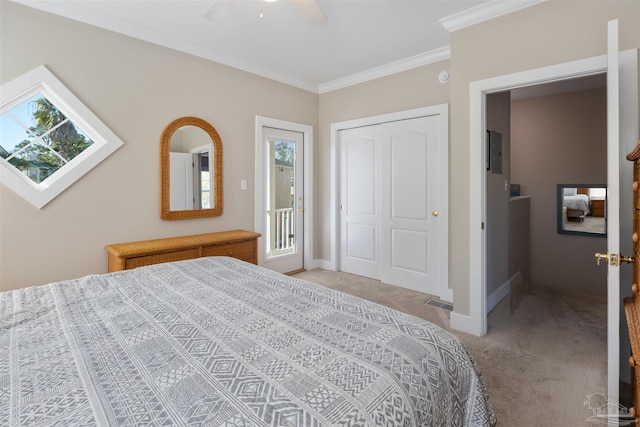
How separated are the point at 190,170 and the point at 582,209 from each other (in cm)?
474

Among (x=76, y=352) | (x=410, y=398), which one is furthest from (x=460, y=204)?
(x=76, y=352)

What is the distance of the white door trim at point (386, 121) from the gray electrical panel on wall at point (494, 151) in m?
0.40

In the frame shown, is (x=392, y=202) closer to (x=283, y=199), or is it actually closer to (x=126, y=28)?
(x=283, y=199)

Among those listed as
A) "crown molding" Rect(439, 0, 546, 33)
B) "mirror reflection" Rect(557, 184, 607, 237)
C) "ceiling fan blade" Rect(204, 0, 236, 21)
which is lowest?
"mirror reflection" Rect(557, 184, 607, 237)

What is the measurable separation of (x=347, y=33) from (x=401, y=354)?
9.60 feet

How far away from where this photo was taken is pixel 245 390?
0.77m

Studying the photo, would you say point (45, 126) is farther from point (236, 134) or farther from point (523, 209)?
point (523, 209)

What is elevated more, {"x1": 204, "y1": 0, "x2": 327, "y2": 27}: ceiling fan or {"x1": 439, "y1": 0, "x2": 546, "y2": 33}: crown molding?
{"x1": 439, "y1": 0, "x2": 546, "y2": 33}: crown molding

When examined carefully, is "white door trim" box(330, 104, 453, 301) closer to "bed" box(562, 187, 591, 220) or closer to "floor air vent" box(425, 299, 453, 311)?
"floor air vent" box(425, 299, 453, 311)

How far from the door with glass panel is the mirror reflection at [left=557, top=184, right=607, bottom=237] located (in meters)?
3.47

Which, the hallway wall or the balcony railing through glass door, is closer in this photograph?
the hallway wall

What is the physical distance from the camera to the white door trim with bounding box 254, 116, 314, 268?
381cm

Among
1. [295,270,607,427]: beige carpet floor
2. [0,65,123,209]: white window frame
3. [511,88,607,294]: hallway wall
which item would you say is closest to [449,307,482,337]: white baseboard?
[295,270,607,427]: beige carpet floor

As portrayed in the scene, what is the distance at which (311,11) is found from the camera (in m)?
2.02
